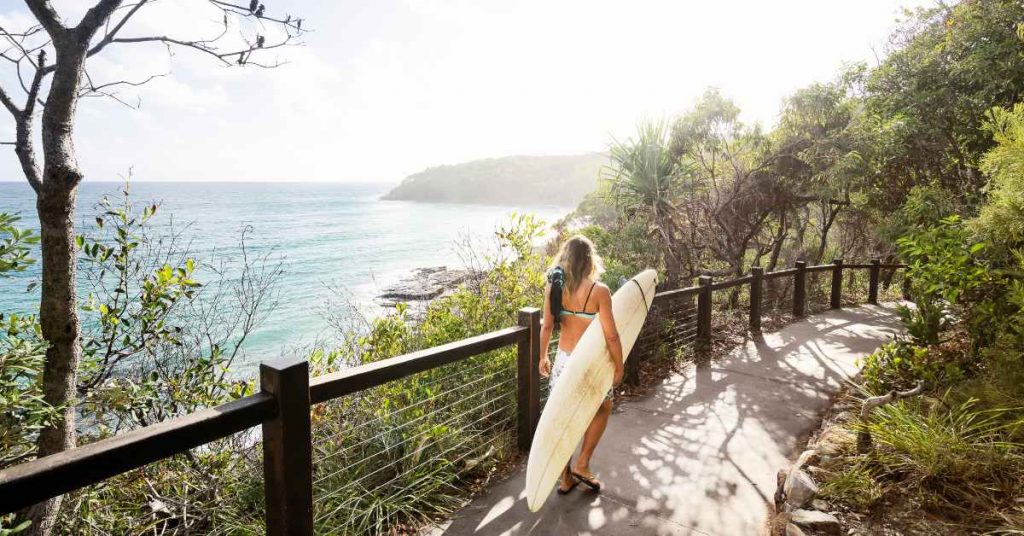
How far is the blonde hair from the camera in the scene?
3189mm

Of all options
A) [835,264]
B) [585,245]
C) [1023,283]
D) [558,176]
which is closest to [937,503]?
[1023,283]

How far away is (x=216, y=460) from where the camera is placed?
3.41 meters

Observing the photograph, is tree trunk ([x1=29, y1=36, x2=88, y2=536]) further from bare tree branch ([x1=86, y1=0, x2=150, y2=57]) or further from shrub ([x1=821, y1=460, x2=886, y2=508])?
shrub ([x1=821, y1=460, x2=886, y2=508])

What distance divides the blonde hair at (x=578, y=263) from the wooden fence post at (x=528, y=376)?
41 centimetres

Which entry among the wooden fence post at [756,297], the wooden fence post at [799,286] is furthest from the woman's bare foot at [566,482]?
the wooden fence post at [799,286]

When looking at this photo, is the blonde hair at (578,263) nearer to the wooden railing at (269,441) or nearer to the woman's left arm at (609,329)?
the woman's left arm at (609,329)

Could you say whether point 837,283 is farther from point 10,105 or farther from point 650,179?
point 10,105

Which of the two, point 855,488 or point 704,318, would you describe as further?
point 704,318

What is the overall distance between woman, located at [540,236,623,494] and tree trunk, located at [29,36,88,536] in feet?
9.06

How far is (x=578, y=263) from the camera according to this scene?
3193 millimetres

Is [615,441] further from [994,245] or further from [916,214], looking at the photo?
[916,214]

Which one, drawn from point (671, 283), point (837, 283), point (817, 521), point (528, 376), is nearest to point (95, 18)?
point (528, 376)

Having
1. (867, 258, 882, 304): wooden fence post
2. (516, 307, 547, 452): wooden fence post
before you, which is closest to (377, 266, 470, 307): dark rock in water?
(867, 258, 882, 304): wooden fence post

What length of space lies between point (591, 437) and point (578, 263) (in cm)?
113
